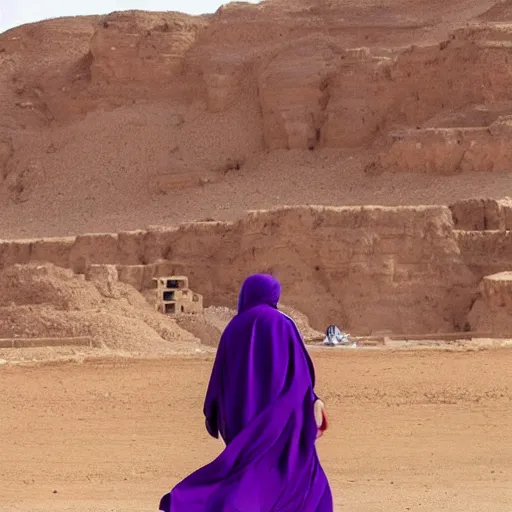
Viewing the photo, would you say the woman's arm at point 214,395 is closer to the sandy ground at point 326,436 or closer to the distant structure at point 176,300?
the sandy ground at point 326,436

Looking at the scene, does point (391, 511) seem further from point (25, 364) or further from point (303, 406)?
point (25, 364)

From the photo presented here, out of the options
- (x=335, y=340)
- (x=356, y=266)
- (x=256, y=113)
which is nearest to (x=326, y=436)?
(x=335, y=340)

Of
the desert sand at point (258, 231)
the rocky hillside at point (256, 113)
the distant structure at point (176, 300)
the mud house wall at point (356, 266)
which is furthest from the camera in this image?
the rocky hillside at point (256, 113)

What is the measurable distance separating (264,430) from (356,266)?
2335 cm

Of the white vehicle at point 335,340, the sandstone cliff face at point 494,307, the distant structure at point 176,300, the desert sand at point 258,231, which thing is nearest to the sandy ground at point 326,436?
the desert sand at point 258,231

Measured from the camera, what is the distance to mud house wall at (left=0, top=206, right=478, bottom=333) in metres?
29.6

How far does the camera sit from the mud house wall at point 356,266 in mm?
29578

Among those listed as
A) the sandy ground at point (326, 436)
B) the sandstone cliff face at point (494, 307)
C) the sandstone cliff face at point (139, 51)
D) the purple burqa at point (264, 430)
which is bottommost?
the sandstone cliff face at point (494, 307)

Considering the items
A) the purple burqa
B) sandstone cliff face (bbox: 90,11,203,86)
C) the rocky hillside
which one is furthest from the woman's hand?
sandstone cliff face (bbox: 90,11,203,86)

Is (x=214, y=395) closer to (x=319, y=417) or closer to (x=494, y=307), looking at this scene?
(x=319, y=417)

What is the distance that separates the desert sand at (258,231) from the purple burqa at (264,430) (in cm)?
301

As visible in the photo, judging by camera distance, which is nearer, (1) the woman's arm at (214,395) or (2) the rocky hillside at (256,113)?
(1) the woman's arm at (214,395)

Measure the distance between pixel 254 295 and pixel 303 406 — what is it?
624 millimetres

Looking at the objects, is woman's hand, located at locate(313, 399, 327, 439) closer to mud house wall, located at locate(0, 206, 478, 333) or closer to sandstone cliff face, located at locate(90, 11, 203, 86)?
mud house wall, located at locate(0, 206, 478, 333)
